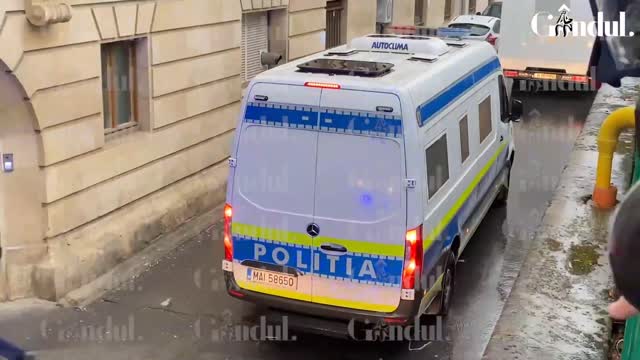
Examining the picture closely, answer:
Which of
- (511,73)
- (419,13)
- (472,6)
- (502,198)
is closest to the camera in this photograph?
(502,198)

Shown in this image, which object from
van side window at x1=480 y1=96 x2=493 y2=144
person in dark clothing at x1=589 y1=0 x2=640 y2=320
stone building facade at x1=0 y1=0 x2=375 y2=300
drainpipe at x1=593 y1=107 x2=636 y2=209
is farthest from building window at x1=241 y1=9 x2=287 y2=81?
person in dark clothing at x1=589 y1=0 x2=640 y2=320

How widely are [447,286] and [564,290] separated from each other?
45.0 inches

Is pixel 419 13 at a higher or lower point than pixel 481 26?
higher

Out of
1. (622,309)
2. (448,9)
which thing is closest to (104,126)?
(622,309)

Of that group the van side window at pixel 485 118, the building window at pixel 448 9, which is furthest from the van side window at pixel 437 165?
the building window at pixel 448 9

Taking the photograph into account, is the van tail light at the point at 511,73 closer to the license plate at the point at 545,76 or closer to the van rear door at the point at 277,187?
the license plate at the point at 545,76

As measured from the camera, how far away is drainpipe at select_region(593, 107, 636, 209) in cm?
987

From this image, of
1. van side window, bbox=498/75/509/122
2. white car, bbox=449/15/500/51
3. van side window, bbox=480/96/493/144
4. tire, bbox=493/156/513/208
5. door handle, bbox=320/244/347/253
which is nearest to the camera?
door handle, bbox=320/244/347/253

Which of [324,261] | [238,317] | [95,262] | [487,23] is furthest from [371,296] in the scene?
[487,23]

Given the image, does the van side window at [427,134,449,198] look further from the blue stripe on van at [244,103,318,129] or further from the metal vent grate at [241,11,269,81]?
the metal vent grate at [241,11,269,81]

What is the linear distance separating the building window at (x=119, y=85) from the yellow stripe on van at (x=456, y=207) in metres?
4.42

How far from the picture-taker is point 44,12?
25.0ft

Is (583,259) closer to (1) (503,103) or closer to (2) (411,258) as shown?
(2) (411,258)

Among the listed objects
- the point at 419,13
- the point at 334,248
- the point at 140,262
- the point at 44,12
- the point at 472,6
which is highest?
the point at 44,12
